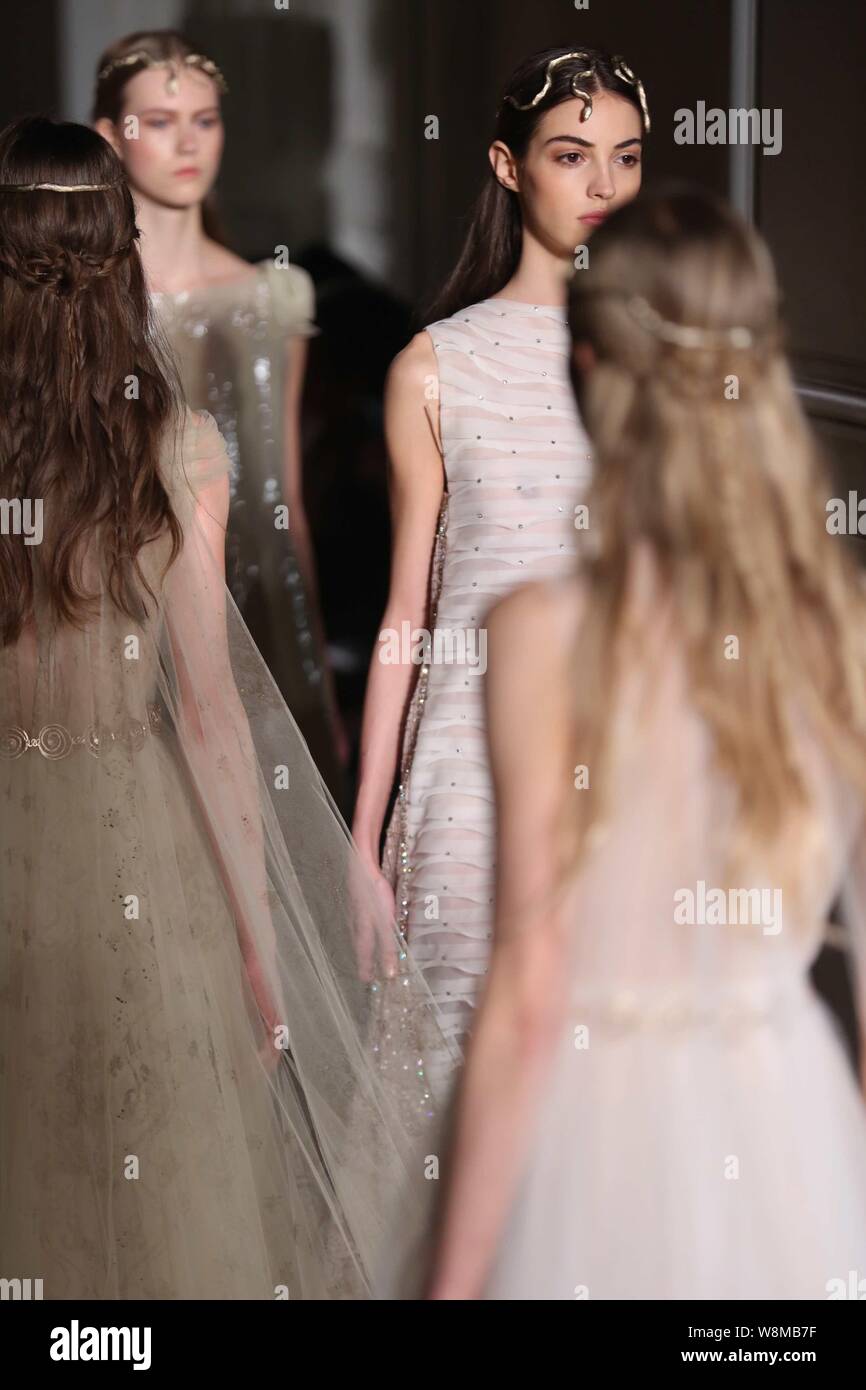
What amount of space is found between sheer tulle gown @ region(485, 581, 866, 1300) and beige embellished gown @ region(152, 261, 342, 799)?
1.79 m

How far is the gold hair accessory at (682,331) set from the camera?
3.63 feet

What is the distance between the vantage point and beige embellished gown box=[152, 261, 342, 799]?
2.84 metres

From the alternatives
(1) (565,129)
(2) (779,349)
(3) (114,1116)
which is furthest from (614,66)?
(3) (114,1116)

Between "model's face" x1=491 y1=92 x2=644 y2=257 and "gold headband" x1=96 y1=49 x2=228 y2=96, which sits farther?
"gold headband" x1=96 y1=49 x2=228 y2=96

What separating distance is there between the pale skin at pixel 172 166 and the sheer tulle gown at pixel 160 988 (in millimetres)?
1031

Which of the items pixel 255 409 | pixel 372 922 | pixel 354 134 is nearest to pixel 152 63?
pixel 255 409

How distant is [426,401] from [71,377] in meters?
0.43

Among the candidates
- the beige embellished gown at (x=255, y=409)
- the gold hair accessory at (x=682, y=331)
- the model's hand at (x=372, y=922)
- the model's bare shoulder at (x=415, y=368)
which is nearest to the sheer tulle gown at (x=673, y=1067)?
the gold hair accessory at (x=682, y=331)

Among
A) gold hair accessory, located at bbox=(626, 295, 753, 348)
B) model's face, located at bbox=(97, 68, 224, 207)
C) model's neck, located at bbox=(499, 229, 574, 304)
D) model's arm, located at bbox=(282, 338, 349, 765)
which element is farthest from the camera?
model's arm, located at bbox=(282, 338, 349, 765)

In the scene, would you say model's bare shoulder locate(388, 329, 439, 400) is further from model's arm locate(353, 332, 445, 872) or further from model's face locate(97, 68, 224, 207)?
model's face locate(97, 68, 224, 207)

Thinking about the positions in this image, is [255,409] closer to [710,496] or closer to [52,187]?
[52,187]

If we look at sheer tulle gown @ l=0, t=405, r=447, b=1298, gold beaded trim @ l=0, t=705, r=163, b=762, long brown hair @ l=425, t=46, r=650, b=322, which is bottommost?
sheer tulle gown @ l=0, t=405, r=447, b=1298

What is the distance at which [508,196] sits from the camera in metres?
2.08

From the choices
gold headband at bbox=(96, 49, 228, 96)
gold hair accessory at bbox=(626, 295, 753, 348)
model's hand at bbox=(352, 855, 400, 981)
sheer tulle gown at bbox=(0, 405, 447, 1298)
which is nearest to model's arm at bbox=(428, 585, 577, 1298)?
gold hair accessory at bbox=(626, 295, 753, 348)
